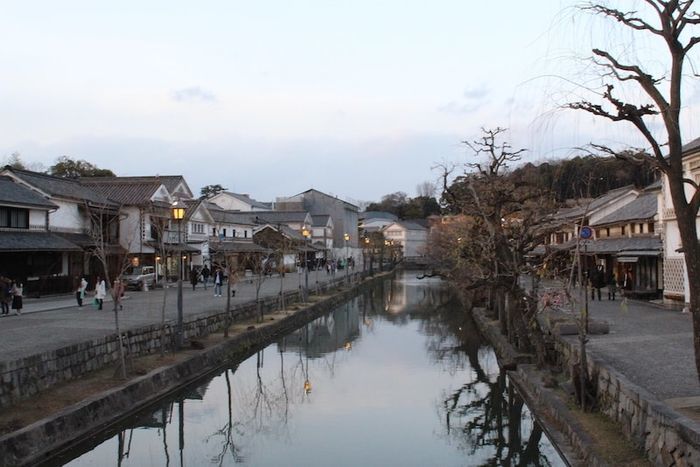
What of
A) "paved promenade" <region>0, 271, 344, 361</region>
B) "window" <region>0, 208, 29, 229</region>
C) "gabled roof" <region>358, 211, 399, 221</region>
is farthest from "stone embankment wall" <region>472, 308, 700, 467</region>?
"gabled roof" <region>358, 211, 399, 221</region>

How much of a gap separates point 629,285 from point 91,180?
36175mm

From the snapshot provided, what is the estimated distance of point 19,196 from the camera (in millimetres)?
28234

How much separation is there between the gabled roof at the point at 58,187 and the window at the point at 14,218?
2653 mm

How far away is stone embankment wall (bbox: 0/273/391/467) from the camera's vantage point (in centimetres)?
924

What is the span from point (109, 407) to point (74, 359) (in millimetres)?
1874

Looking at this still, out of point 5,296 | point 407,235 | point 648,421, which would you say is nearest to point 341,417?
point 648,421

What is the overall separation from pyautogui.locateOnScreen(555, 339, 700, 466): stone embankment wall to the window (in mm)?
26013

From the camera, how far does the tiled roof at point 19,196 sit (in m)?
27.2

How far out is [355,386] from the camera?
1712 centimetres

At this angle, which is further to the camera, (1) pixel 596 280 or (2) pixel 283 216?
(2) pixel 283 216

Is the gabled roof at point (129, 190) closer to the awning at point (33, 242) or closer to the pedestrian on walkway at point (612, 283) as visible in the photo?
the awning at point (33, 242)

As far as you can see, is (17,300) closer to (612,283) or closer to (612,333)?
(612,333)

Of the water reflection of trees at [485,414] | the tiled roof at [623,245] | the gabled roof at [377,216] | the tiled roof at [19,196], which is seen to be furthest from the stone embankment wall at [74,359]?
the gabled roof at [377,216]

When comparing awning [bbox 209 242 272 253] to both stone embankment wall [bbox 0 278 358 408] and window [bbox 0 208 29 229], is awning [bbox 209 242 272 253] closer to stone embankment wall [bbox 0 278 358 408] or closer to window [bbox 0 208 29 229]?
window [bbox 0 208 29 229]
